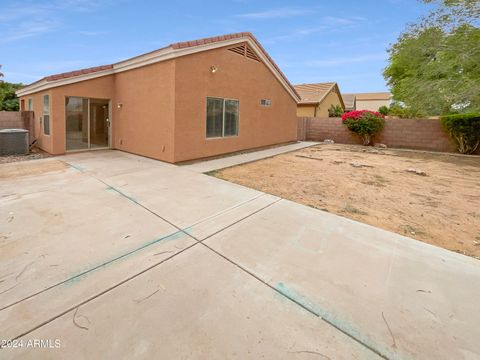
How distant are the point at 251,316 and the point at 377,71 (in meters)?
31.8

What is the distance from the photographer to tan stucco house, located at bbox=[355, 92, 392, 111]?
50.4 m

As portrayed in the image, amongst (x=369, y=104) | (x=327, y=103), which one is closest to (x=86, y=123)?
(x=327, y=103)

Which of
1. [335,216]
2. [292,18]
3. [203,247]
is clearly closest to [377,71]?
[292,18]

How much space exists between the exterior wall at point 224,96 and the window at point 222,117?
0.21 meters

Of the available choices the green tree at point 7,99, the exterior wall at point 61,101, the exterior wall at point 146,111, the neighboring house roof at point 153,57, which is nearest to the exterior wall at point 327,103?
the neighboring house roof at point 153,57

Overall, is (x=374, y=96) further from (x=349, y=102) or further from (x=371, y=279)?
(x=371, y=279)

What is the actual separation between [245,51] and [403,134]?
10.5 m

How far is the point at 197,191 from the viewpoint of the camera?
226 inches

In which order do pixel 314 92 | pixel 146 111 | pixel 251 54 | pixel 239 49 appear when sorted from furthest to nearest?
pixel 314 92, pixel 251 54, pixel 239 49, pixel 146 111

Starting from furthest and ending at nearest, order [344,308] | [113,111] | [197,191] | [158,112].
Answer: [113,111], [158,112], [197,191], [344,308]

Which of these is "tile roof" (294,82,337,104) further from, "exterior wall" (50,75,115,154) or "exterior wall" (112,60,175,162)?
"exterior wall" (50,75,115,154)

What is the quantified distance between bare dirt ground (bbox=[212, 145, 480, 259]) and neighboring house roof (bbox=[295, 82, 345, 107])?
12.5 m

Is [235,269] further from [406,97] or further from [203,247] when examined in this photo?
[406,97]

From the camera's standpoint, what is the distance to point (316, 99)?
71.4ft
